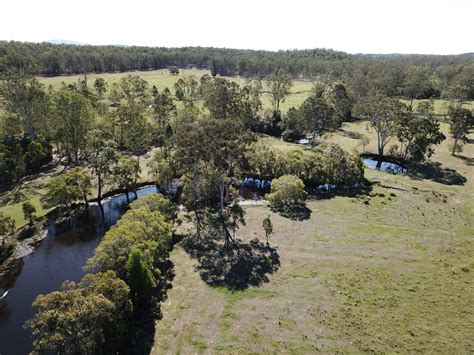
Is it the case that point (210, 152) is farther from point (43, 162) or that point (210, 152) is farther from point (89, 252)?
point (43, 162)

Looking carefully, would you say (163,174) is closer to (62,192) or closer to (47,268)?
(62,192)

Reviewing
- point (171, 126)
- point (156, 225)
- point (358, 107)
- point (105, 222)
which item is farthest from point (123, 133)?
point (358, 107)

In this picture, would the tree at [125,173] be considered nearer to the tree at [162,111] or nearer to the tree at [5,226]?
the tree at [5,226]

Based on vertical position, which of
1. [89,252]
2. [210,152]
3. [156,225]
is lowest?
[89,252]

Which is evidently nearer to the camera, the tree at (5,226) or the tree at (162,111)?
the tree at (5,226)

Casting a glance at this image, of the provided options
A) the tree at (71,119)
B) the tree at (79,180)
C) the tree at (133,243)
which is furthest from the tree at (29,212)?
the tree at (71,119)

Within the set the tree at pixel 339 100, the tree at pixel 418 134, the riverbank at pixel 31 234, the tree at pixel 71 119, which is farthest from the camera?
the tree at pixel 339 100
